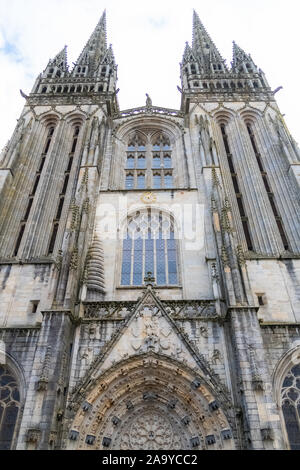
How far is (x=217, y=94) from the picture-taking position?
2427 centimetres

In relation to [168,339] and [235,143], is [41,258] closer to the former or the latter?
[168,339]

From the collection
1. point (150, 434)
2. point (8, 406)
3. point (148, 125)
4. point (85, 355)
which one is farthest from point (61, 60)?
point (150, 434)

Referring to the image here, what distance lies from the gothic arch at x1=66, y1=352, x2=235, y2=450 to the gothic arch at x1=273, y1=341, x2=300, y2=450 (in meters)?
1.83

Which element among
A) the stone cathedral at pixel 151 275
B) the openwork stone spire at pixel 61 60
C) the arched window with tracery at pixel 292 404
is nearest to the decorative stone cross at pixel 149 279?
the stone cathedral at pixel 151 275

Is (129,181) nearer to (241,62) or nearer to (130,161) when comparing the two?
(130,161)

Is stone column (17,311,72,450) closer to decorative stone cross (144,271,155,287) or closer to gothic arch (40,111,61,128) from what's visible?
decorative stone cross (144,271,155,287)

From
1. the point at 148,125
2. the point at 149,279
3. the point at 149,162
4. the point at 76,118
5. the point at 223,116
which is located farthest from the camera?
the point at 148,125

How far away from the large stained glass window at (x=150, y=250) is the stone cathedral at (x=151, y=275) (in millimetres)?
69

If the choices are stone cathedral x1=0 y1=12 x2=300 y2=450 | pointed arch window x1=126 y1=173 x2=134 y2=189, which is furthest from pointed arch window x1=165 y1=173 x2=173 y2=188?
pointed arch window x1=126 y1=173 x2=134 y2=189

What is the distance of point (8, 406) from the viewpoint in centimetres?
1156

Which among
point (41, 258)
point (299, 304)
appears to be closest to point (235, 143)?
point (299, 304)

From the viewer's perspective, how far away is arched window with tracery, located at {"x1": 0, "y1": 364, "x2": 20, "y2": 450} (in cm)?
1102

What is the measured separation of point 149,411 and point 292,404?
4351 mm
